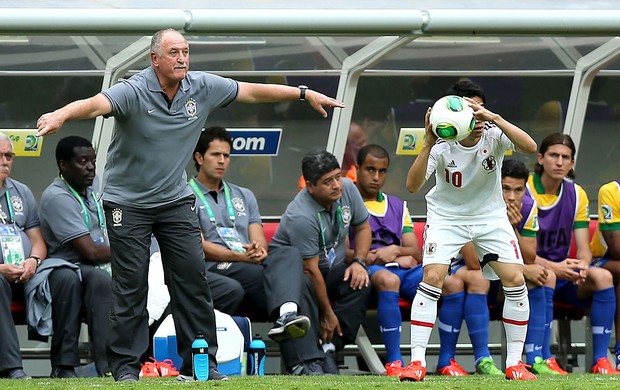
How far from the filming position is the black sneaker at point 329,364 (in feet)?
28.1

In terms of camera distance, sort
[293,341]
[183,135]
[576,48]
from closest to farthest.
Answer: [183,135] → [293,341] → [576,48]

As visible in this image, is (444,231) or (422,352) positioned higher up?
(444,231)

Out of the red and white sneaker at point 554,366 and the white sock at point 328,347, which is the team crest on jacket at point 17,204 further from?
the red and white sneaker at point 554,366

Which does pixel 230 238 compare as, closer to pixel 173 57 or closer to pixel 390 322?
pixel 390 322

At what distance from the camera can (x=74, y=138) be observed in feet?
28.8

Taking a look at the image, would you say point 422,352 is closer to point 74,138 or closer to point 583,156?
point 74,138

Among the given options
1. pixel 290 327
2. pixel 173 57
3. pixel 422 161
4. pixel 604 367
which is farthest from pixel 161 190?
pixel 604 367

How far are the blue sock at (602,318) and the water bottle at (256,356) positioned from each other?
2334mm

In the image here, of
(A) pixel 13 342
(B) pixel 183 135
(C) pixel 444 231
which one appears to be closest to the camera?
(B) pixel 183 135

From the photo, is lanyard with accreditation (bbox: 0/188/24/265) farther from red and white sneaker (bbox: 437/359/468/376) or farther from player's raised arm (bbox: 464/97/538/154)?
player's raised arm (bbox: 464/97/538/154)

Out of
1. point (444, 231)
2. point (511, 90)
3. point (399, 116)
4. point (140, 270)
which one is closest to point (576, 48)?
point (511, 90)

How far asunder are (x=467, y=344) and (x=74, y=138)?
3542 millimetres

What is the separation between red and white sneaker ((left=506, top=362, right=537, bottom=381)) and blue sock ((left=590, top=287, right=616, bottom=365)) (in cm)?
176

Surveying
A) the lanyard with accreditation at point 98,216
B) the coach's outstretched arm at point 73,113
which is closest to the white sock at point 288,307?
the lanyard with accreditation at point 98,216
